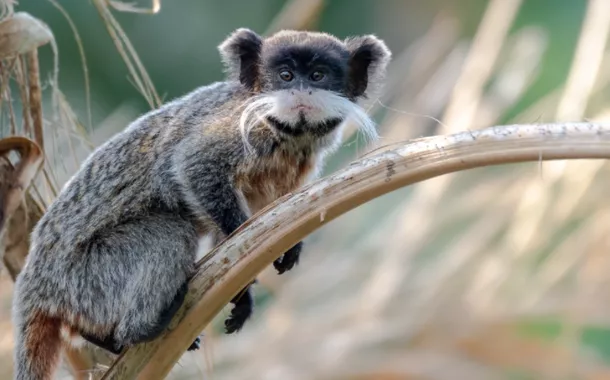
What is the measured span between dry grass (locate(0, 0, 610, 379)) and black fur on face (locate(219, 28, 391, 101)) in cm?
208

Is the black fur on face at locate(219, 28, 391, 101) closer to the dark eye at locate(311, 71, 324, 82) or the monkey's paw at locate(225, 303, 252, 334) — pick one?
the dark eye at locate(311, 71, 324, 82)

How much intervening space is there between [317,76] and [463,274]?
2830 mm

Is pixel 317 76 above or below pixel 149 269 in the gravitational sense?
above

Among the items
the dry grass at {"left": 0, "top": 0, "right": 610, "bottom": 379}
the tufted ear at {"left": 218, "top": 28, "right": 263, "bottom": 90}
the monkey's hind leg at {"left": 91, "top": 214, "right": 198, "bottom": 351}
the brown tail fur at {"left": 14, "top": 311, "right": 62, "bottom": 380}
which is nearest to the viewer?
the monkey's hind leg at {"left": 91, "top": 214, "right": 198, "bottom": 351}

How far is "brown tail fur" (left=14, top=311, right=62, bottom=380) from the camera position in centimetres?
233

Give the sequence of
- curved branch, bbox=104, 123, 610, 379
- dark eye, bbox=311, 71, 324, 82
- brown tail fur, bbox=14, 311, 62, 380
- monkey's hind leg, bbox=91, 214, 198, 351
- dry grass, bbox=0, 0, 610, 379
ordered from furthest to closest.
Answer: dry grass, bbox=0, 0, 610, 379, dark eye, bbox=311, 71, 324, 82, brown tail fur, bbox=14, 311, 62, 380, monkey's hind leg, bbox=91, 214, 198, 351, curved branch, bbox=104, 123, 610, 379

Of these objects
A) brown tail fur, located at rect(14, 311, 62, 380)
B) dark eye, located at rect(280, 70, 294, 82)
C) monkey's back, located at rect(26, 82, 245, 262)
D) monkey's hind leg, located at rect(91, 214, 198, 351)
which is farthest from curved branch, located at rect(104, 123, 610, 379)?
dark eye, located at rect(280, 70, 294, 82)

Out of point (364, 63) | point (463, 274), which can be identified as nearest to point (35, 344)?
point (364, 63)

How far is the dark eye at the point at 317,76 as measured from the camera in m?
2.62

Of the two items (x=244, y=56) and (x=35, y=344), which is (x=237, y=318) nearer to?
(x=35, y=344)

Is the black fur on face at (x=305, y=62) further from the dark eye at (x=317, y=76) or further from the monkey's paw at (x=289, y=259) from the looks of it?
the monkey's paw at (x=289, y=259)

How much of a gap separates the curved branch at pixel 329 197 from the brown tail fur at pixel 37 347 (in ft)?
1.01

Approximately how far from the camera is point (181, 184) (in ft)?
8.32

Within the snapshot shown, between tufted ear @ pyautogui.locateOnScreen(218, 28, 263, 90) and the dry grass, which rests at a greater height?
the dry grass
